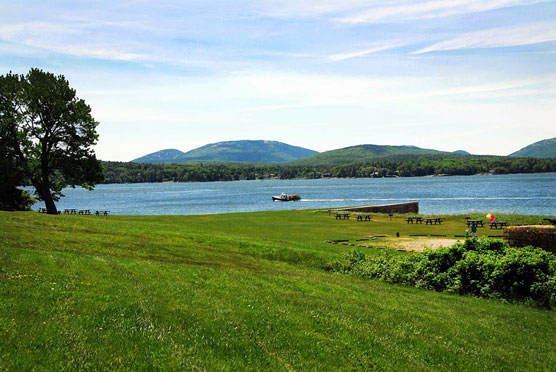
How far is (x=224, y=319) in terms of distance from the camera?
39.5ft

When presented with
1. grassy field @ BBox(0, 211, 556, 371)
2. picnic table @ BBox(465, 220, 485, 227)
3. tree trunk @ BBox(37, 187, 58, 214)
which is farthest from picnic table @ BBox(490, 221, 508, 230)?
tree trunk @ BBox(37, 187, 58, 214)

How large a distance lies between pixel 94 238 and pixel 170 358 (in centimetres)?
1571

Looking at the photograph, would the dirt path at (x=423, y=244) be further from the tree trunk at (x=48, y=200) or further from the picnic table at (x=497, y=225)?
the tree trunk at (x=48, y=200)

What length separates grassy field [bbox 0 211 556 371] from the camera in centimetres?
977

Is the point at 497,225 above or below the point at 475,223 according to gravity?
below

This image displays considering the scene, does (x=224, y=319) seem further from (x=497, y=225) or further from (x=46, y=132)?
(x=497, y=225)

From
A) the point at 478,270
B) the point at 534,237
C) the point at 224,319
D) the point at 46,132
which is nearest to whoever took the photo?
the point at 224,319

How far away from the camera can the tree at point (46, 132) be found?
151ft

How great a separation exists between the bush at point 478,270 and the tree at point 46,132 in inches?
1349

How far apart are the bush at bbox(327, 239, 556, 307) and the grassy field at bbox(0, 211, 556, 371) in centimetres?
119

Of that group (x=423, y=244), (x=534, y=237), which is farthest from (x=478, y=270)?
(x=423, y=244)

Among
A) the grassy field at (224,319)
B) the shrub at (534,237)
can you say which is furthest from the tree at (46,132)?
the shrub at (534,237)

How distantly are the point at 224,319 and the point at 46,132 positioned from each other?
4277 centimetres

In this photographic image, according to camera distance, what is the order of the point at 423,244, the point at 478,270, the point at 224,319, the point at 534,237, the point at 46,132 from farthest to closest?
the point at 46,132
the point at 423,244
the point at 534,237
the point at 478,270
the point at 224,319
